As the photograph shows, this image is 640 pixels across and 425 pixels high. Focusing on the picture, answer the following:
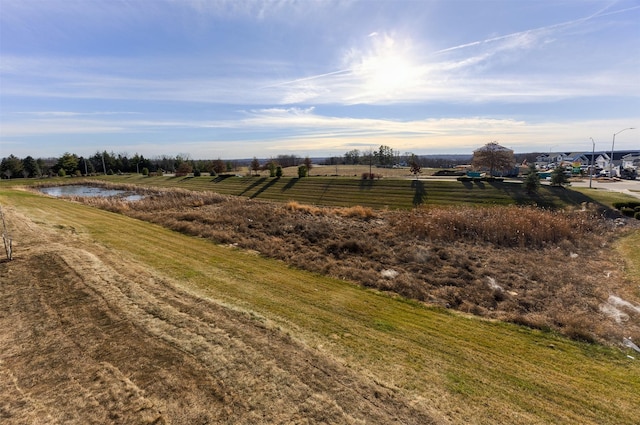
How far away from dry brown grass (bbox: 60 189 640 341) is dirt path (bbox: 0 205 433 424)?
566cm

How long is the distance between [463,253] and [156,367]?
504 inches

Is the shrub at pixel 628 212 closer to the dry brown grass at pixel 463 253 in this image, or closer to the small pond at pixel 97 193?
the dry brown grass at pixel 463 253

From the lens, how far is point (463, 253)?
13.9 m

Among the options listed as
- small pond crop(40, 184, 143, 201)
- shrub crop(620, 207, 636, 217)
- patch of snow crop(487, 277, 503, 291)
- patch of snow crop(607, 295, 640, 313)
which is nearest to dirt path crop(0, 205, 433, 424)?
patch of snow crop(487, 277, 503, 291)

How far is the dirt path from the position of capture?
3871 millimetres

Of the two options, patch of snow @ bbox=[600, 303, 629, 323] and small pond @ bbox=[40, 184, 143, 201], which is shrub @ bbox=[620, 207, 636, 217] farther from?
small pond @ bbox=[40, 184, 143, 201]

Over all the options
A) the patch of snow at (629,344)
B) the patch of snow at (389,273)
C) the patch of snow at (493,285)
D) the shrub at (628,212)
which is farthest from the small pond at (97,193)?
the shrub at (628,212)

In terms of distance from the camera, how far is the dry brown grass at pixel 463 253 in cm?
900

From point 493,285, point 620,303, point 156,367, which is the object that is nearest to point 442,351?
point 156,367

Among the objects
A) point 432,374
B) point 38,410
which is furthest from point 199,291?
point 432,374

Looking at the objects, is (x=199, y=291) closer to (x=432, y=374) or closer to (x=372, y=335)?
(x=372, y=335)

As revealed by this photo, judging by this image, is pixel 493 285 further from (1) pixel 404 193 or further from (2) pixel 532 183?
(1) pixel 404 193

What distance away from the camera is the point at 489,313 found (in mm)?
8609

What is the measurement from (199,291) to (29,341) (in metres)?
→ 3.09
